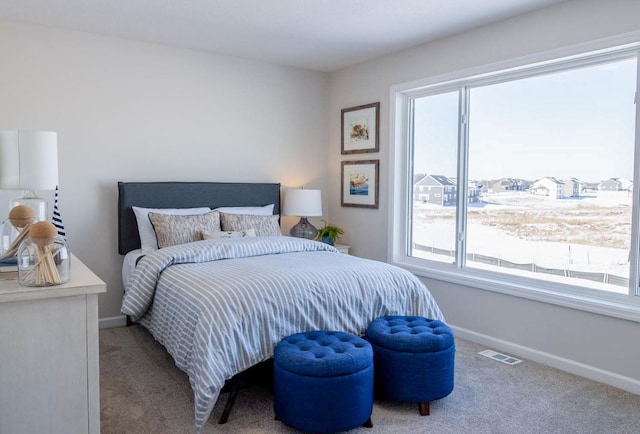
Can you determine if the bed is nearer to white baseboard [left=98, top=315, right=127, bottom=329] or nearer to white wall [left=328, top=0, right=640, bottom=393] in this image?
white baseboard [left=98, top=315, right=127, bottom=329]

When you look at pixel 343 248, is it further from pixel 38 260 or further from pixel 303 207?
pixel 38 260

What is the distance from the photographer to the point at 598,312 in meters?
3.25

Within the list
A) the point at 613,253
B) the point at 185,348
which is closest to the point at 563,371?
the point at 613,253

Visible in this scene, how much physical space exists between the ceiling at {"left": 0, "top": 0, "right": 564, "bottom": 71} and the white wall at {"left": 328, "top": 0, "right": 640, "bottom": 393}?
15cm

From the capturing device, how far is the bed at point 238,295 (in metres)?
2.56

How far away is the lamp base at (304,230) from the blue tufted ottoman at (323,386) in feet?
8.08

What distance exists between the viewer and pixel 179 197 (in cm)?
447

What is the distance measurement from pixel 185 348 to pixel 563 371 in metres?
2.53

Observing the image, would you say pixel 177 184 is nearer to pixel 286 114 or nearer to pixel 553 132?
pixel 286 114

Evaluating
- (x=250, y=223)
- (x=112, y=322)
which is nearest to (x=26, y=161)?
(x=250, y=223)

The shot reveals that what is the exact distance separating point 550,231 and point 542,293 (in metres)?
0.46

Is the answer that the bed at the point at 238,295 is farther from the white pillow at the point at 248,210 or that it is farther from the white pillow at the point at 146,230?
the white pillow at the point at 248,210

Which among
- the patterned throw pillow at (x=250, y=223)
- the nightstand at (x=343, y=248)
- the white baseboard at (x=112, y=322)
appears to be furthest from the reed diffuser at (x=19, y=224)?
the nightstand at (x=343, y=248)

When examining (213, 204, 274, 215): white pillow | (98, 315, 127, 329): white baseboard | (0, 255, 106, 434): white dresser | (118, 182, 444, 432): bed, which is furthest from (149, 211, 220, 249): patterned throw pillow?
(0, 255, 106, 434): white dresser
